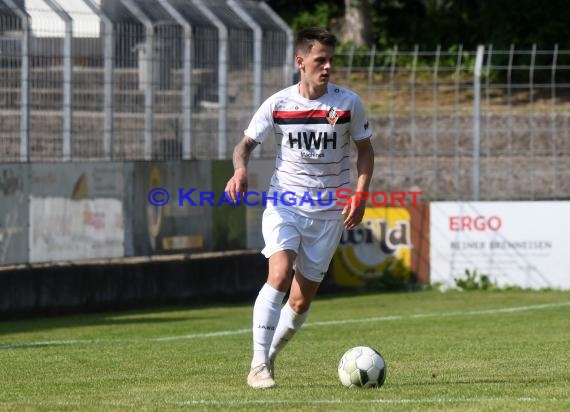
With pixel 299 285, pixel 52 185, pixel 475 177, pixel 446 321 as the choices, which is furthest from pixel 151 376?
pixel 475 177

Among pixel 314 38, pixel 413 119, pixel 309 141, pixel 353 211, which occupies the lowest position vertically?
pixel 353 211

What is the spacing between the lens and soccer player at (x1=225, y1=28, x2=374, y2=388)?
350 inches

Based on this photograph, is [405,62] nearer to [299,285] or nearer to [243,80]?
[243,80]

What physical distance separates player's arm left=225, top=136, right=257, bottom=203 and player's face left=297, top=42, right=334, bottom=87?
569 millimetres

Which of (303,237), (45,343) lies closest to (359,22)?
(45,343)

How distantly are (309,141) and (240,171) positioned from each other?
545 millimetres

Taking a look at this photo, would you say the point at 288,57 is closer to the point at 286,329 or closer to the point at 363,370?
the point at 286,329

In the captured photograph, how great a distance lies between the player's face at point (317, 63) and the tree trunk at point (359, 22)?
81.1 ft

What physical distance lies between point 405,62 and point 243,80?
9.66 feet

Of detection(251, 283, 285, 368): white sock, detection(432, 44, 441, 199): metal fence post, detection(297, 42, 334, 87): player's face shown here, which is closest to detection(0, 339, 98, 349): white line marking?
detection(251, 283, 285, 368): white sock

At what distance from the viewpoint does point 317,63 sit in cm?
891

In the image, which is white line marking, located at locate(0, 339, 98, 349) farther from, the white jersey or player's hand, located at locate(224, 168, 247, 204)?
player's hand, located at locate(224, 168, 247, 204)

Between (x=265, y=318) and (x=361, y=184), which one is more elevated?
(x=361, y=184)

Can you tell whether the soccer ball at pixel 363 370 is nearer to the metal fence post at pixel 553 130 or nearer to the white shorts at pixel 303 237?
Result: the white shorts at pixel 303 237
